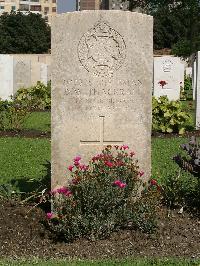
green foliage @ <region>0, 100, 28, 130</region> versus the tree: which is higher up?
the tree

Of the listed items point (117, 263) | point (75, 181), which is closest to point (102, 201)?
point (75, 181)

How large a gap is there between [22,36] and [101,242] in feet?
212

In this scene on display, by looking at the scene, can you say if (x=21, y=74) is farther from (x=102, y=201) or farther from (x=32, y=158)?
(x=102, y=201)

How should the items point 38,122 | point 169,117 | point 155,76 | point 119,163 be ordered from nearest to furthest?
point 119,163, point 169,117, point 38,122, point 155,76

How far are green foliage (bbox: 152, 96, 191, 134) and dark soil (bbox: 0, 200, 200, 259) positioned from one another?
7174mm

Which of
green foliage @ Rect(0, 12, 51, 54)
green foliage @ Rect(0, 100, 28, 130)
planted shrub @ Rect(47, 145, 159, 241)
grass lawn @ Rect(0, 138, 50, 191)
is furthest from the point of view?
green foliage @ Rect(0, 12, 51, 54)

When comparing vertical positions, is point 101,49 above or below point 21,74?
above

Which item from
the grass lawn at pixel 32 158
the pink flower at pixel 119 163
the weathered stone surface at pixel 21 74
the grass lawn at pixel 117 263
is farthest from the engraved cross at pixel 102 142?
the weathered stone surface at pixel 21 74

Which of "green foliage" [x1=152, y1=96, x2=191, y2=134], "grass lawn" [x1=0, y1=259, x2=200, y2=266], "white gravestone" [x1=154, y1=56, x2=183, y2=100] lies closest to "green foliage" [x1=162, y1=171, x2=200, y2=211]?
"grass lawn" [x1=0, y1=259, x2=200, y2=266]

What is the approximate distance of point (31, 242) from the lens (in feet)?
18.6

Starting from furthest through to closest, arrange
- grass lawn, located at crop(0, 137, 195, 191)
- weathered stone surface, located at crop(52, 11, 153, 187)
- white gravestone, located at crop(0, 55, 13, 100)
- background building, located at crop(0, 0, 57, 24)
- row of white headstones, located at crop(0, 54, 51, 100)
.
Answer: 1. background building, located at crop(0, 0, 57, 24)
2. row of white headstones, located at crop(0, 54, 51, 100)
3. white gravestone, located at crop(0, 55, 13, 100)
4. grass lawn, located at crop(0, 137, 195, 191)
5. weathered stone surface, located at crop(52, 11, 153, 187)

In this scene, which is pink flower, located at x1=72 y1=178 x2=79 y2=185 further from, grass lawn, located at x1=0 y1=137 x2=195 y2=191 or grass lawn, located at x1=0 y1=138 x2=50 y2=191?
grass lawn, located at x1=0 y1=137 x2=195 y2=191

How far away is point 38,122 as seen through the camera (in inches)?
610

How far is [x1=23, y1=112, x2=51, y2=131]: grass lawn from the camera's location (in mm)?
14398
